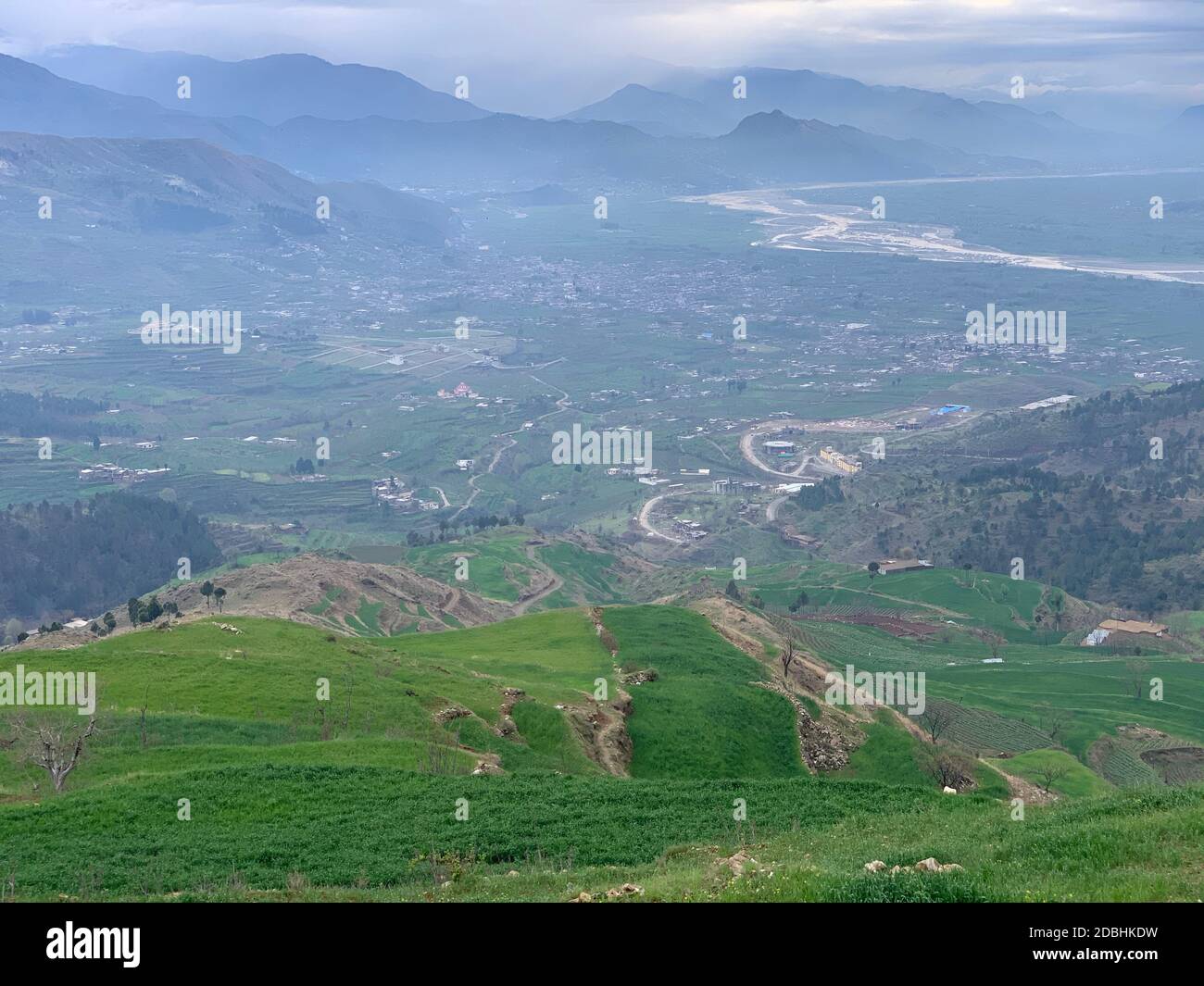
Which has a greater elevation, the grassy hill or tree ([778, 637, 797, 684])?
the grassy hill

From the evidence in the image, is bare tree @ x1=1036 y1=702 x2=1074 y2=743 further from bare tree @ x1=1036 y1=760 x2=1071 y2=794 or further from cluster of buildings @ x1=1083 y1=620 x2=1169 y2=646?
cluster of buildings @ x1=1083 y1=620 x2=1169 y2=646

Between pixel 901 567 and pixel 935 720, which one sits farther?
pixel 901 567

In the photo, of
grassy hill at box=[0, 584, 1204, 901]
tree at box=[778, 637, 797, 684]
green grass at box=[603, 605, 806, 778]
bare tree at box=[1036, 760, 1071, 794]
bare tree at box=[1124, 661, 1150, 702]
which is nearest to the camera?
grassy hill at box=[0, 584, 1204, 901]

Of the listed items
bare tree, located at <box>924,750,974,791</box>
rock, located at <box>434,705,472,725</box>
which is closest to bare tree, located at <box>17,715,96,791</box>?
rock, located at <box>434,705,472,725</box>

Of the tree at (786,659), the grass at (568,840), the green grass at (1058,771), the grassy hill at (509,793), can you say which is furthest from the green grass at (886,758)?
the grass at (568,840)

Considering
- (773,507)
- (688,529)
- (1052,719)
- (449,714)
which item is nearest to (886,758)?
(449,714)

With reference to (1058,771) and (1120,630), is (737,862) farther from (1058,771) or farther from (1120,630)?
(1120,630)
